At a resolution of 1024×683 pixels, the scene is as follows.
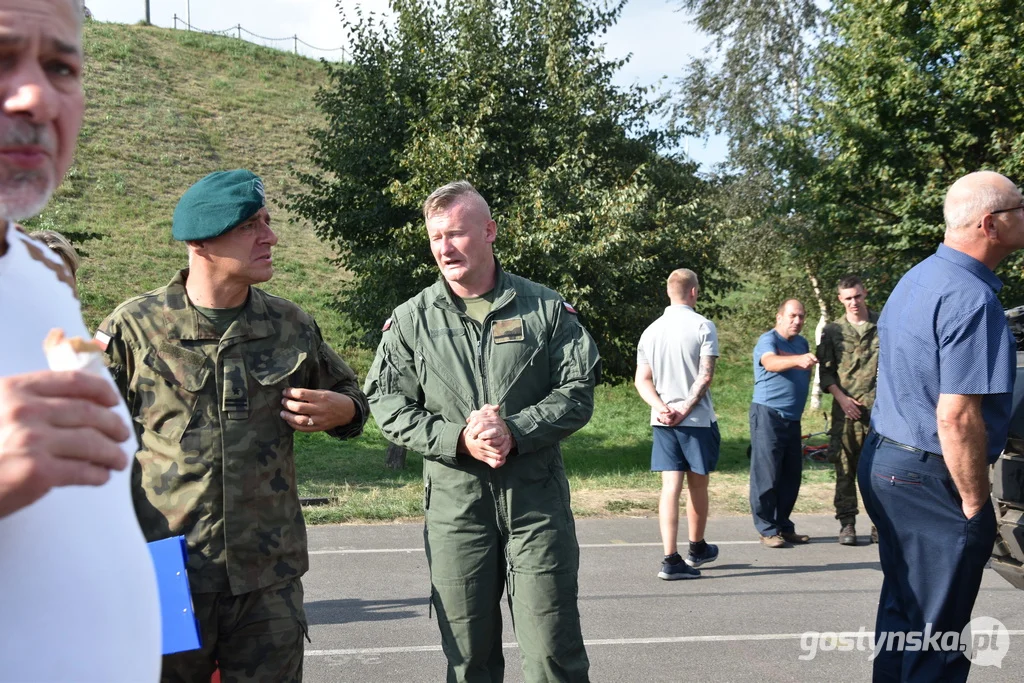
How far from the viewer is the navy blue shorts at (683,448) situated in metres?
7.02

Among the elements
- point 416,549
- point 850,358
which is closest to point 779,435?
point 850,358

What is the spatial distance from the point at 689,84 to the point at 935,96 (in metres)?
8.85

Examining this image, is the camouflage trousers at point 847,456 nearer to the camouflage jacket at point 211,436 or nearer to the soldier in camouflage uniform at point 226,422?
the soldier in camouflage uniform at point 226,422

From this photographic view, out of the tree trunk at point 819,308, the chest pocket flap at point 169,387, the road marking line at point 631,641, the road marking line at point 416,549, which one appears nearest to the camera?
the chest pocket flap at point 169,387

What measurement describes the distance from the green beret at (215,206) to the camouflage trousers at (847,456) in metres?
6.45

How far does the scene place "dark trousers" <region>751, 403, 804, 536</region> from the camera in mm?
8234

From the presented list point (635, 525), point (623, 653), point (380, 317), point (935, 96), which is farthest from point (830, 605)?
point (935, 96)

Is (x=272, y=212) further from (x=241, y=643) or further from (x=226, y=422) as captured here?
(x=241, y=643)

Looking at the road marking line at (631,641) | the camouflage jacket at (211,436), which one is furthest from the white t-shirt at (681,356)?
the camouflage jacket at (211,436)

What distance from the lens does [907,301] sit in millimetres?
3916

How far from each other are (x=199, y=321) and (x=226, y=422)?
0.36 metres

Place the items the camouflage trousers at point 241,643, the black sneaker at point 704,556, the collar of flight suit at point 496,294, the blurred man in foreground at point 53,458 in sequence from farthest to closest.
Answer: the black sneaker at point 704,556, the collar of flight suit at point 496,294, the camouflage trousers at point 241,643, the blurred man in foreground at point 53,458

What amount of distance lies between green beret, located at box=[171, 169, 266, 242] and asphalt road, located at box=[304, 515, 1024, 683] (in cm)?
291

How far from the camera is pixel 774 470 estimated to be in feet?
26.9
